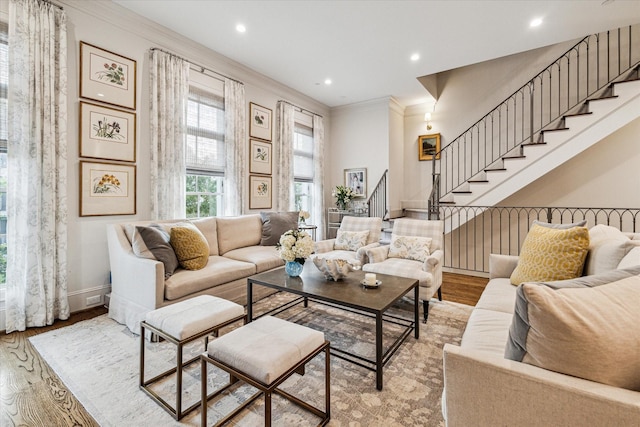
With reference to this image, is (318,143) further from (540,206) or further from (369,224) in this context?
(540,206)

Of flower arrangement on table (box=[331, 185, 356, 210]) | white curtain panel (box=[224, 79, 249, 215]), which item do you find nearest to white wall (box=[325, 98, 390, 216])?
flower arrangement on table (box=[331, 185, 356, 210])

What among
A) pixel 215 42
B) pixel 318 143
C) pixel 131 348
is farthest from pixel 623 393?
pixel 318 143

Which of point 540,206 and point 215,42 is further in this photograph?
point 540,206

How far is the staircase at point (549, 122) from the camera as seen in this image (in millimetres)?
4039

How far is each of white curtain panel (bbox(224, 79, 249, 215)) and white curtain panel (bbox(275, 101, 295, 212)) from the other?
90 centimetres

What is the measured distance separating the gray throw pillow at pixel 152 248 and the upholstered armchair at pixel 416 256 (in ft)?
6.60

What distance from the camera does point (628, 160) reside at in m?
4.54

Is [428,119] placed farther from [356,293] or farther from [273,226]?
[356,293]

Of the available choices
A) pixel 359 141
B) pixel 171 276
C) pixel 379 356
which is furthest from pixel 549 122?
pixel 171 276

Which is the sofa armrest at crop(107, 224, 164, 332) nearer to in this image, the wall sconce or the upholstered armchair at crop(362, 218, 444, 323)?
the upholstered armchair at crop(362, 218, 444, 323)

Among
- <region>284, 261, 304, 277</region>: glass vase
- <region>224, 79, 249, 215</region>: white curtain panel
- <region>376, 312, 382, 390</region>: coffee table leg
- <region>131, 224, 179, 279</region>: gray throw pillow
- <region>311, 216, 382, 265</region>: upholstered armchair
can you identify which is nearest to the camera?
<region>376, 312, 382, 390</region>: coffee table leg

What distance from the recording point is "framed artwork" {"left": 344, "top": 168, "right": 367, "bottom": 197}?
6.44 m

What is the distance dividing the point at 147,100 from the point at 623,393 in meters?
4.48

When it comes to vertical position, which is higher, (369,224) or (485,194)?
(485,194)
